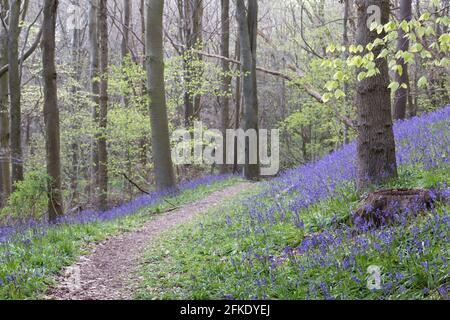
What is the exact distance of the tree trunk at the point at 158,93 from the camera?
13.7 metres

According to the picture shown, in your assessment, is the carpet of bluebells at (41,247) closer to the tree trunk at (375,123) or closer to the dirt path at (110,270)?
the dirt path at (110,270)

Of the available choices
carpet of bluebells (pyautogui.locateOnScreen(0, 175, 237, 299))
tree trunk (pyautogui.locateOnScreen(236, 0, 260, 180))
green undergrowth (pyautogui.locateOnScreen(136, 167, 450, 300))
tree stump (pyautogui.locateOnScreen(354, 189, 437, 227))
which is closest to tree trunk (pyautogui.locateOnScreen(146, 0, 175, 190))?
carpet of bluebells (pyautogui.locateOnScreen(0, 175, 237, 299))

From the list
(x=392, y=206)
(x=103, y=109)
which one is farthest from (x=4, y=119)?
(x=392, y=206)

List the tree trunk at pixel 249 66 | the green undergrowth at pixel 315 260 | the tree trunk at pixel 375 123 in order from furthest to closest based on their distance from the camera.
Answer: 1. the tree trunk at pixel 249 66
2. the tree trunk at pixel 375 123
3. the green undergrowth at pixel 315 260

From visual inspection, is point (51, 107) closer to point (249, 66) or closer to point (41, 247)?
point (41, 247)

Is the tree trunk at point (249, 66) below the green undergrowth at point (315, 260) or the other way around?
the other way around

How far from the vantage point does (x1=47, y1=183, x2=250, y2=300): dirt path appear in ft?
16.9

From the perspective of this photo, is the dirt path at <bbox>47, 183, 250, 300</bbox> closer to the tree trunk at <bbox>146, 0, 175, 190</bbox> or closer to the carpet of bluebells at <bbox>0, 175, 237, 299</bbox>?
the carpet of bluebells at <bbox>0, 175, 237, 299</bbox>

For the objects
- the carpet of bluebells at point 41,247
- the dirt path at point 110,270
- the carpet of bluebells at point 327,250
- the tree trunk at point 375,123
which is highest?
the tree trunk at point 375,123

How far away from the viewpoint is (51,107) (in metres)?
10.2

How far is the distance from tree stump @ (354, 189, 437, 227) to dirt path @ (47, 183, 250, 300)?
3039 mm

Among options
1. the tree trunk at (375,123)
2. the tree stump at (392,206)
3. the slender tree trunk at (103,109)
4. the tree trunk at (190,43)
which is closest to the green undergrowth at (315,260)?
the tree stump at (392,206)

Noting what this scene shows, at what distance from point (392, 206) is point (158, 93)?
10476 millimetres

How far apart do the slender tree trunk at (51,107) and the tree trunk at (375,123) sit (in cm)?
716
